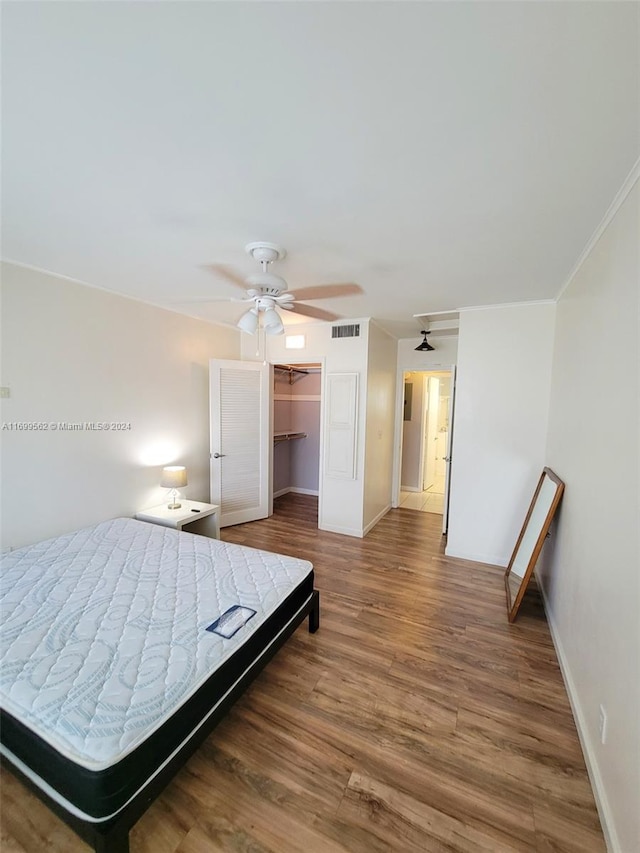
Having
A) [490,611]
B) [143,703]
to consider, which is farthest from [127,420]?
[490,611]

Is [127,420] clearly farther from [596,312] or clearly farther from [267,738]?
[596,312]

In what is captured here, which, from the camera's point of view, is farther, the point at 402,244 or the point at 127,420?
the point at 127,420

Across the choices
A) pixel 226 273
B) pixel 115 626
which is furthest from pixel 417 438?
pixel 115 626

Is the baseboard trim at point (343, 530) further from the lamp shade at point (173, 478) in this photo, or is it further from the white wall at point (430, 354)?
the white wall at point (430, 354)

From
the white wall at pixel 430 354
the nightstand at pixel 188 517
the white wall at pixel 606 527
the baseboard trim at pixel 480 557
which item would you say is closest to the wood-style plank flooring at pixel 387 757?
the white wall at pixel 606 527

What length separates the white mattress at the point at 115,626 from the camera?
1248 millimetres

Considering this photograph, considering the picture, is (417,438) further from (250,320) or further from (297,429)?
(250,320)

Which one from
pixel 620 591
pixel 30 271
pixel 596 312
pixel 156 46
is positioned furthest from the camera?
pixel 30 271

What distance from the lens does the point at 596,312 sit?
1.99 metres

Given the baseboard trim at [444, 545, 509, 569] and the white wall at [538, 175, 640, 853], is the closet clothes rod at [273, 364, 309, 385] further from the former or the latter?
the white wall at [538, 175, 640, 853]

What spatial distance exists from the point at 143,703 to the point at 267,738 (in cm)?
73

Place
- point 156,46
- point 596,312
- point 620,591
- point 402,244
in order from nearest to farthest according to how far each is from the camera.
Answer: point 156,46
point 620,591
point 596,312
point 402,244

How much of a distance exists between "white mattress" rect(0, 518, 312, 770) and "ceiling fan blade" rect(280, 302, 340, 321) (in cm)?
238

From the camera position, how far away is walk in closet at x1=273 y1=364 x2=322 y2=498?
602 centimetres
